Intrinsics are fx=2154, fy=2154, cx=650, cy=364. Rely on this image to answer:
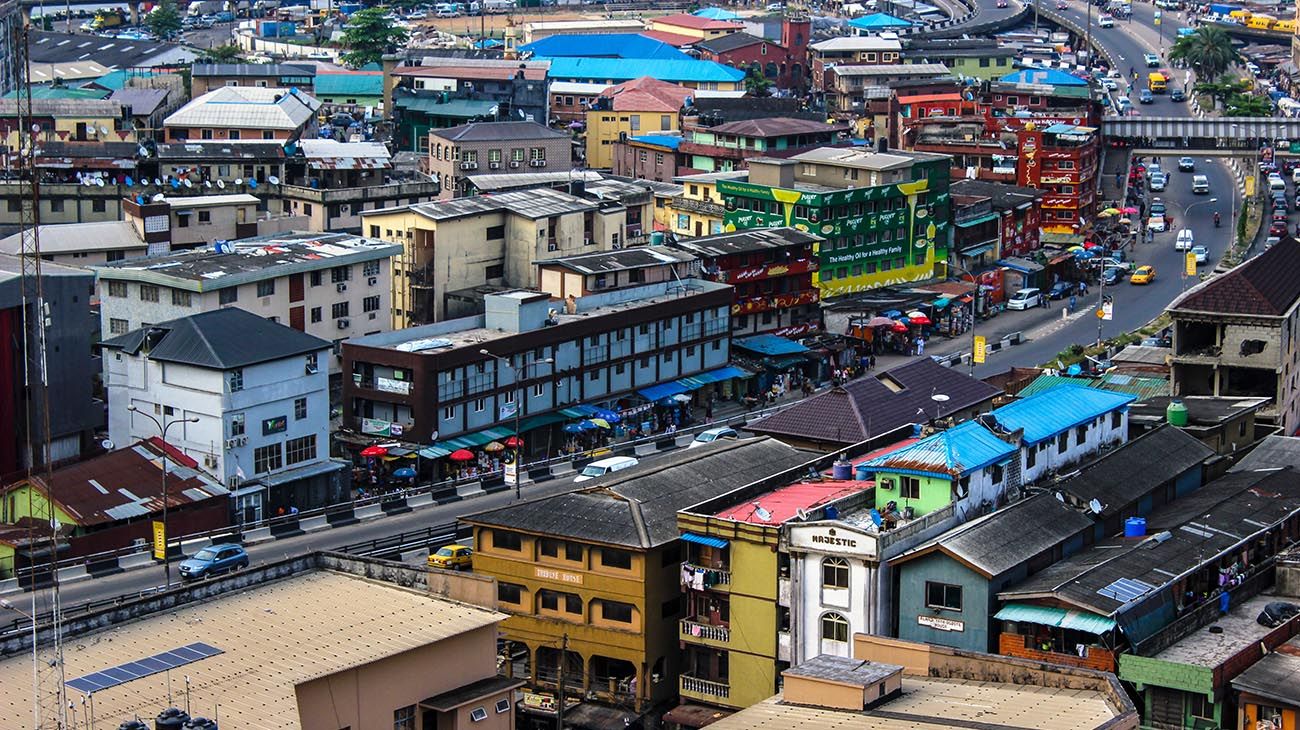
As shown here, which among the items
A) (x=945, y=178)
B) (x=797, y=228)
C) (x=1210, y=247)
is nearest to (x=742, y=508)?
(x=797, y=228)

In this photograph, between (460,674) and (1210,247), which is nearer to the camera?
(460,674)

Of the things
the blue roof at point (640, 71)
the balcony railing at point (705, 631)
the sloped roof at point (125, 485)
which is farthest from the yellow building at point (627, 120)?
the balcony railing at point (705, 631)

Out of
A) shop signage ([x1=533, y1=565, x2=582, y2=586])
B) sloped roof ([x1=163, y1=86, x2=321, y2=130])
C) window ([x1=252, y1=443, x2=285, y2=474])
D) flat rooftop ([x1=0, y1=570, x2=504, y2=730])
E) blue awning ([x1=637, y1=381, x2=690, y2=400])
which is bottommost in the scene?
blue awning ([x1=637, y1=381, x2=690, y2=400])

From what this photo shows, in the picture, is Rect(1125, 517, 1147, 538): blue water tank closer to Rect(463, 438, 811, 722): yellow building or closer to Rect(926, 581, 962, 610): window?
→ Rect(926, 581, 962, 610): window

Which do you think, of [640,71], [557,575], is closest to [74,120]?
[640,71]

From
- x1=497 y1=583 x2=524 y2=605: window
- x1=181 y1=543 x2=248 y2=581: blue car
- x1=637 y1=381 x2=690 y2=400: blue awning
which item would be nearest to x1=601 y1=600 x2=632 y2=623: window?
x1=497 y1=583 x2=524 y2=605: window

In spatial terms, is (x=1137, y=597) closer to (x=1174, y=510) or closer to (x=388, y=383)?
(x=1174, y=510)

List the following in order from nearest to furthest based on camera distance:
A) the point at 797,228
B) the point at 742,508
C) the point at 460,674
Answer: the point at 460,674, the point at 742,508, the point at 797,228
